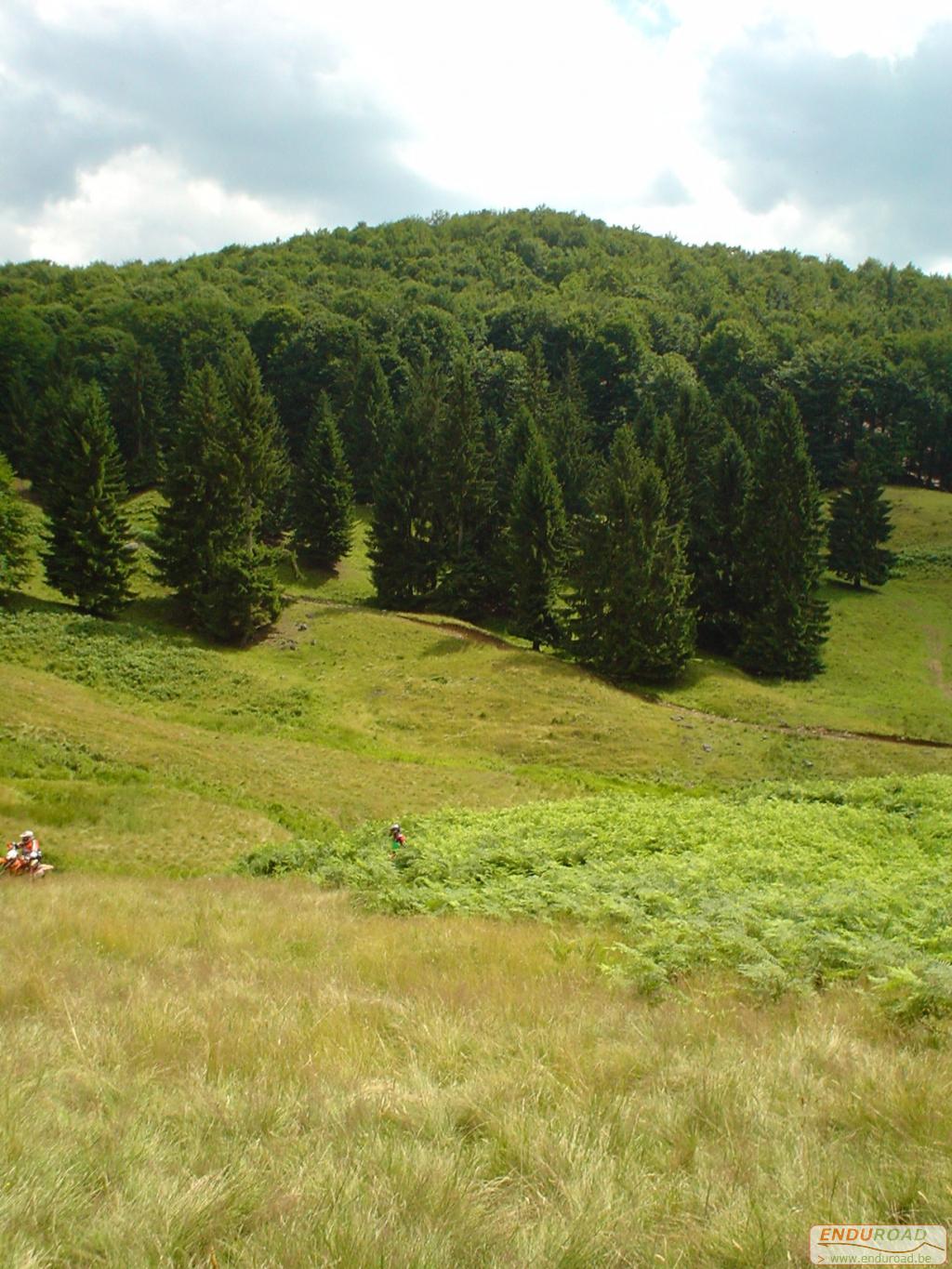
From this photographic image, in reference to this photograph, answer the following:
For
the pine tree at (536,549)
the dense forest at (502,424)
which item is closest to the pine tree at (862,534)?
the dense forest at (502,424)

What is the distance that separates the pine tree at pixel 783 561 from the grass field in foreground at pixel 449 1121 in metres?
48.6

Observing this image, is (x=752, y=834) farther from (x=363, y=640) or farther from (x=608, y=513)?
(x=608, y=513)

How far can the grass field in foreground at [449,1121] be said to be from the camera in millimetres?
3338

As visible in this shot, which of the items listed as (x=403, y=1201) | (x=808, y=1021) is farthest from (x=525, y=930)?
(x=403, y=1201)

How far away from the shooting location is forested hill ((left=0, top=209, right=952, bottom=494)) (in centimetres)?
9831

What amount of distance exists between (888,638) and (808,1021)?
60.4 metres

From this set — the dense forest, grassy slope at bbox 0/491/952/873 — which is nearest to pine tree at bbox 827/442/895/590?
the dense forest

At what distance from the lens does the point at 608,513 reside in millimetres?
50969

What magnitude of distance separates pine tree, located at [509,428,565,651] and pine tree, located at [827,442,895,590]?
3226 centimetres

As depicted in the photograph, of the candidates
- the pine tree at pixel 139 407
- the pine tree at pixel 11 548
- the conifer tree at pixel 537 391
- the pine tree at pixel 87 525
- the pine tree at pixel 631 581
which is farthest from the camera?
the pine tree at pixel 139 407

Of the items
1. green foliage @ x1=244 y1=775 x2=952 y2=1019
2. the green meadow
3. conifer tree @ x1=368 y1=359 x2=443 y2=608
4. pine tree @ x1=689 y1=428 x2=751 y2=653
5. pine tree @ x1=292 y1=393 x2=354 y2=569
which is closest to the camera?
the green meadow

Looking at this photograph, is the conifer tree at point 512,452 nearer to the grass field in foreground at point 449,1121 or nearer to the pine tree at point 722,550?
the pine tree at point 722,550

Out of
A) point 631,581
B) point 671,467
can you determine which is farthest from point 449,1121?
point 671,467

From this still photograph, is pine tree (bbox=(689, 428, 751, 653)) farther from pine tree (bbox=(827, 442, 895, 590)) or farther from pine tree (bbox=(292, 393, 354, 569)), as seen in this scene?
pine tree (bbox=(292, 393, 354, 569))
